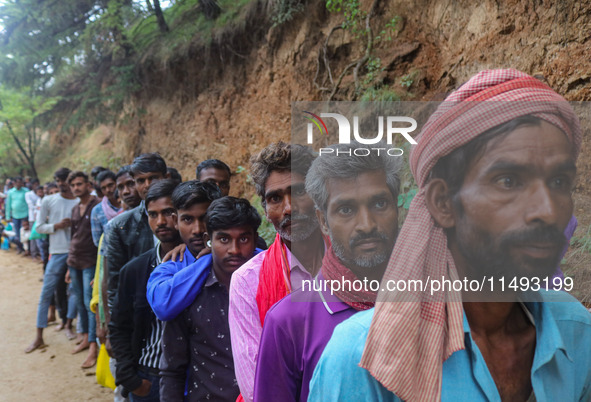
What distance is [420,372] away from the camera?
85 centimetres

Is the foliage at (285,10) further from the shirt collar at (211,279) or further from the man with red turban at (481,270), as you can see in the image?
the man with red turban at (481,270)

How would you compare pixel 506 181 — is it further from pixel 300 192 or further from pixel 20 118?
pixel 20 118

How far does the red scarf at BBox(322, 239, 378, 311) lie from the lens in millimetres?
1055

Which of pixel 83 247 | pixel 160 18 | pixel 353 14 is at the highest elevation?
pixel 160 18

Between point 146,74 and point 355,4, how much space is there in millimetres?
6123

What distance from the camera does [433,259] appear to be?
0.88 metres

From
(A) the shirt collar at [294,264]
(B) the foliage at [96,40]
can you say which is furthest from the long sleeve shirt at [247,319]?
(B) the foliage at [96,40]

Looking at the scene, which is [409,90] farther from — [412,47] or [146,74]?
[146,74]

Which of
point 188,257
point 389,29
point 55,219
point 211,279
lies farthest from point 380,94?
point 55,219

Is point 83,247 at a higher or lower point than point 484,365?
lower

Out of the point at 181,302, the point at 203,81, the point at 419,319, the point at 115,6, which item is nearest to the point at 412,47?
the point at 181,302

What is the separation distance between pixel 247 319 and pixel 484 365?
2.76ft

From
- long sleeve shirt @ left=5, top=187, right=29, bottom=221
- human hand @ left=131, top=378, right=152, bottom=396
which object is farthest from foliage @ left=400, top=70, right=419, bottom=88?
long sleeve shirt @ left=5, top=187, right=29, bottom=221

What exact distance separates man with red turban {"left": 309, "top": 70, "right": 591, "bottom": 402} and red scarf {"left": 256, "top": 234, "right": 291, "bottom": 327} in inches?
20.6
